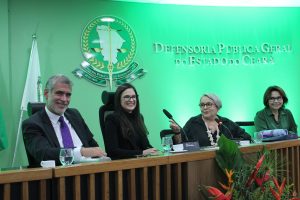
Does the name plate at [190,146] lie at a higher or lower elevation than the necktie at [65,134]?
lower

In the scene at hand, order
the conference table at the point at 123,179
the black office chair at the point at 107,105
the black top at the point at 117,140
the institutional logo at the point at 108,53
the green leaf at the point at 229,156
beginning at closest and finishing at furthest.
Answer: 1. the conference table at the point at 123,179
2. the green leaf at the point at 229,156
3. the black top at the point at 117,140
4. the black office chair at the point at 107,105
5. the institutional logo at the point at 108,53

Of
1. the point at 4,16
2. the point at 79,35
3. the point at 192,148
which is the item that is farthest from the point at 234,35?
the point at 192,148

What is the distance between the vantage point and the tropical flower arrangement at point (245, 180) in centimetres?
175

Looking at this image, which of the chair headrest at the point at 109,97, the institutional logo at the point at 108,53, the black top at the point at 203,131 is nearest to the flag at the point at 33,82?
the institutional logo at the point at 108,53

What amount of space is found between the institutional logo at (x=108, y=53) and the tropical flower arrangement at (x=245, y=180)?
315cm

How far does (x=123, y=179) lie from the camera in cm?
185

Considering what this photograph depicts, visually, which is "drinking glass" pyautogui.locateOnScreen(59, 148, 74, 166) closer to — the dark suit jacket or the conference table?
the conference table

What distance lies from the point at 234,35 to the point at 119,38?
1.64 m

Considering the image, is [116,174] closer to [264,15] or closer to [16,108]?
[16,108]

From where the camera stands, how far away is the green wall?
4664 millimetres

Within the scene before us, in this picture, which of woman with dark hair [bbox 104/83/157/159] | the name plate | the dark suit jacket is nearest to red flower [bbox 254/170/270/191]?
the name plate

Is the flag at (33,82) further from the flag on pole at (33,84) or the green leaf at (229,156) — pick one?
the green leaf at (229,156)

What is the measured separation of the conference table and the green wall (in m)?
2.94

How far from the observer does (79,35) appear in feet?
16.4
